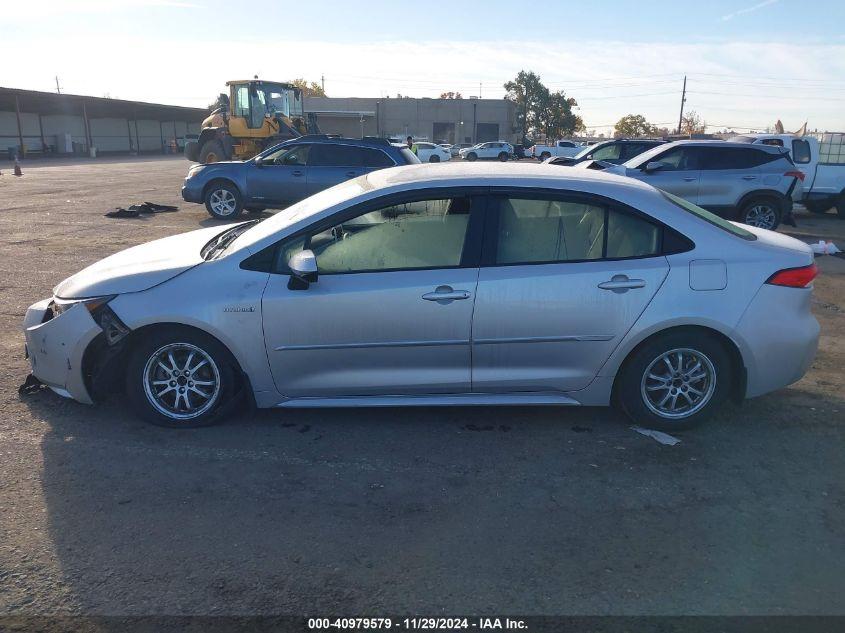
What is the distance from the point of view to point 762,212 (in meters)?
13.1

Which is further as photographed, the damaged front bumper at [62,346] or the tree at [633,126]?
the tree at [633,126]

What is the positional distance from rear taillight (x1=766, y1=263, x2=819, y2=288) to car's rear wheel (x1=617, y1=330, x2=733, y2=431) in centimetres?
53

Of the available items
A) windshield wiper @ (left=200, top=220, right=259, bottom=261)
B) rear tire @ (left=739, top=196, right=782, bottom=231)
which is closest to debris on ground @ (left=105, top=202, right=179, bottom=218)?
windshield wiper @ (left=200, top=220, right=259, bottom=261)

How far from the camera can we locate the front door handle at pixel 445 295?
4137 millimetres

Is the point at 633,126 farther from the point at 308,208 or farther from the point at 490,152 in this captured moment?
the point at 308,208

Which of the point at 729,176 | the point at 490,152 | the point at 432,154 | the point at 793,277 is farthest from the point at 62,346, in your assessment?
the point at 490,152

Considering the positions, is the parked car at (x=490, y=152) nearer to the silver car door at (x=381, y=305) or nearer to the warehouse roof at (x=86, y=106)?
the warehouse roof at (x=86, y=106)

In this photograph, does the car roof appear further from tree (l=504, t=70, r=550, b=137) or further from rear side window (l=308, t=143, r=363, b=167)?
tree (l=504, t=70, r=550, b=137)

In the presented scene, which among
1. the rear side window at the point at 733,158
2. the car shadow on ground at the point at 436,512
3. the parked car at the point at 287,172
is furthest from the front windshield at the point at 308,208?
the rear side window at the point at 733,158

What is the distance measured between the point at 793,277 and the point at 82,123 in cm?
6365

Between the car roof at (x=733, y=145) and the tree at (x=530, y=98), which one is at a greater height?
the tree at (x=530, y=98)

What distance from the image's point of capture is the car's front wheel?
4.27 metres

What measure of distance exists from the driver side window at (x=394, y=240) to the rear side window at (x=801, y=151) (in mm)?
14741

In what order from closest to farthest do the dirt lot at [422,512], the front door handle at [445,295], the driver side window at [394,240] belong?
the dirt lot at [422,512] < the front door handle at [445,295] < the driver side window at [394,240]
